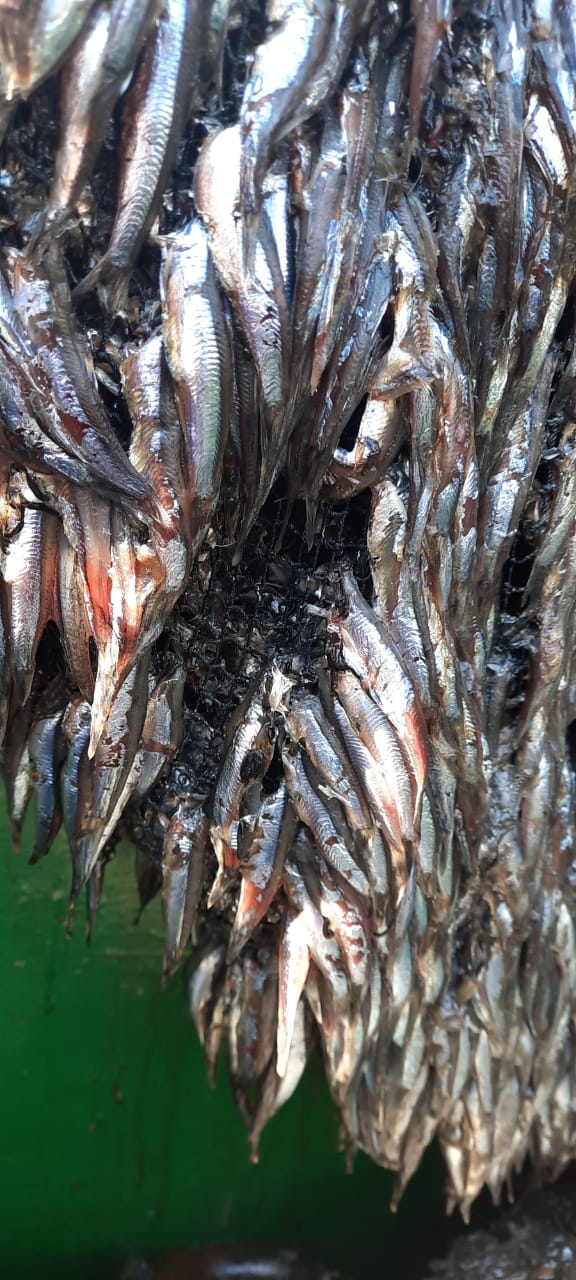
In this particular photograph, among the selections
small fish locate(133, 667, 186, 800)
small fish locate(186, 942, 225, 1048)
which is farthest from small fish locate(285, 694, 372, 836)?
small fish locate(186, 942, 225, 1048)

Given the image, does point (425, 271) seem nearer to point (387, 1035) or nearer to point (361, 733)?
point (361, 733)

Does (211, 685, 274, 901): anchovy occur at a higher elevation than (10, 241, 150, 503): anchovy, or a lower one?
lower

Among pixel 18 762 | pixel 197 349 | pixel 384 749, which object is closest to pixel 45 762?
pixel 18 762

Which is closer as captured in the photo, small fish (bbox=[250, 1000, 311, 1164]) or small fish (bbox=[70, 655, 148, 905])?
small fish (bbox=[70, 655, 148, 905])

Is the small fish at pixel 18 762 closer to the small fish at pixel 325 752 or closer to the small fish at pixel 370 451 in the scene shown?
the small fish at pixel 325 752

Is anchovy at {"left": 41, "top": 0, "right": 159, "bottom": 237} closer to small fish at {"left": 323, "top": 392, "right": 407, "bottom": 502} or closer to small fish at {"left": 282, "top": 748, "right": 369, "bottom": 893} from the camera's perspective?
small fish at {"left": 323, "top": 392, "right": 407, "bottom": 502}

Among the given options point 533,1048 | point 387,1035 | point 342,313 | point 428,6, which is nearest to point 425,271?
point 342,313

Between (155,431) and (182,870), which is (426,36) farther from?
(182,870)
